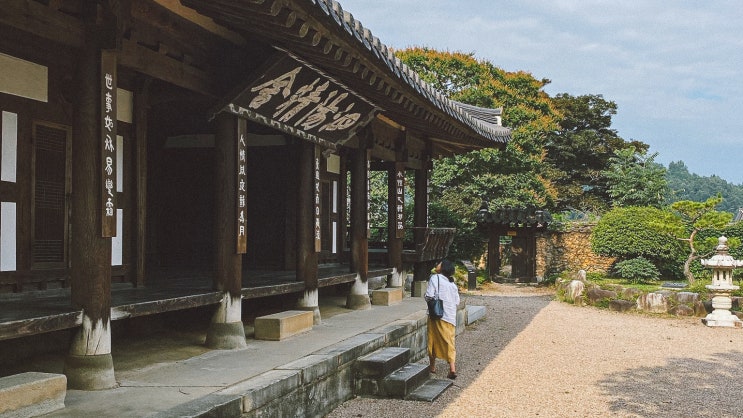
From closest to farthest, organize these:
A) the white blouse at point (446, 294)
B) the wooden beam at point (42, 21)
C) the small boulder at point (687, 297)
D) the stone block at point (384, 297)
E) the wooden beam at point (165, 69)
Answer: the wooden beam at point (42, 21) < the wooden beam at point (165, 69) < the white blouse at point (446, 294) < the stone block at point (384, 297) < the small boulder at point (687, 297)

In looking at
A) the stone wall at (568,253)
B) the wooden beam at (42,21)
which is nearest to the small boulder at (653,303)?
the stone wall at (568,253)

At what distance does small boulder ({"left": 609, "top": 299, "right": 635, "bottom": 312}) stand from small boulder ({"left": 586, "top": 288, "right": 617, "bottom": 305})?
347 millimetres

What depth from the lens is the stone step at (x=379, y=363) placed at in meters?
7.73

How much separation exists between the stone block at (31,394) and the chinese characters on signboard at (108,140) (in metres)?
1.20

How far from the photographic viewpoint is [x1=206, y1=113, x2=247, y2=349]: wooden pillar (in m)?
7.38

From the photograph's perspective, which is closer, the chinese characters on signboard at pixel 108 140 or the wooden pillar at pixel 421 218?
the chinese characters on signboard at pixel 108 140

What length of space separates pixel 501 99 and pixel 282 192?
19.6 metres

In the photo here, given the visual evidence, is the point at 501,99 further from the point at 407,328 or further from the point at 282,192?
the point at 407,328

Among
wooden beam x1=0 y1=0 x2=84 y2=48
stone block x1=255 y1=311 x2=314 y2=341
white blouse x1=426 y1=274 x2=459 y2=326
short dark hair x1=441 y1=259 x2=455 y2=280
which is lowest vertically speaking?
stone block x1=255 y1=311 x2=314 y2=341

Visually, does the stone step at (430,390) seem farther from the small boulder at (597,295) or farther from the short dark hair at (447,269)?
the small boulder at (597,295)

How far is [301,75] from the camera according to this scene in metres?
8.01

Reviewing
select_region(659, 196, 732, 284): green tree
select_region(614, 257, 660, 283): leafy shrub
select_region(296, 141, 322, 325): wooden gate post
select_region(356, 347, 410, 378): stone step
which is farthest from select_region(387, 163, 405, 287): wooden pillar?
select_region(614, 257, 660, 283): leafy shrub

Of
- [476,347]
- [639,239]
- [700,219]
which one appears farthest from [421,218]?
[639,239]

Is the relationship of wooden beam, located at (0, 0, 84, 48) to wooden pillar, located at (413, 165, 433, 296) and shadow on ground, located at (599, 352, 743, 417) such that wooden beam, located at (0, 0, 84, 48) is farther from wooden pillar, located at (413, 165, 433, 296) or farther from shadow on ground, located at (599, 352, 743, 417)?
wooden pillar, located at (413, 165, 433, 296)
